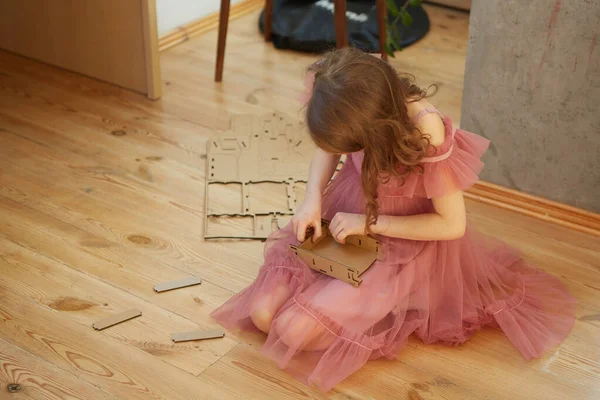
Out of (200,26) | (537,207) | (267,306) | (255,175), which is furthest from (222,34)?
(267,306)

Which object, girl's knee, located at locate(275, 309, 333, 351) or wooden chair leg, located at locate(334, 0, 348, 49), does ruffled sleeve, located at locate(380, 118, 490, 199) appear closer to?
girl's knee, located at locate(275, 309, 333, 351)

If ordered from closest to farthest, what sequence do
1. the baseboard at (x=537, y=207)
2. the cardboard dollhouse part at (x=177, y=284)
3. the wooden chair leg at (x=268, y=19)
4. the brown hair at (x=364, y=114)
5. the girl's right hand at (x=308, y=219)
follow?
the brown hair at (x=364, y=114) → the girl's right hand at (x=308, y=219) → the cardboard dollhouse part at (x=177, y=284) → the baseboard at (x=537, y=207) → the wooden chair leg at (x=268, y=19)

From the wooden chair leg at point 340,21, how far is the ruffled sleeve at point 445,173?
96cm

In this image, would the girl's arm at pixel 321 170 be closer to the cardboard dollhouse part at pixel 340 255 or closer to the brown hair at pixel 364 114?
the cardboard dollhouse part at pixel 340 255

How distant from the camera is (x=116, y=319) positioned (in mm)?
1588

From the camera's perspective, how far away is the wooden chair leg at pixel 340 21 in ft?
7.76

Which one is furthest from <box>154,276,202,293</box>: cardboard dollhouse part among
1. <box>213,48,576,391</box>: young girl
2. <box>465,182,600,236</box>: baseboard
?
<box>465,182,600,236</box>: baseboard

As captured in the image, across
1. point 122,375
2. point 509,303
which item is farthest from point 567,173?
point 122,375

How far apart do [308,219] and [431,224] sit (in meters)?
0.23

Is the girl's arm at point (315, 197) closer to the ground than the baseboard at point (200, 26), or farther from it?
farther from it

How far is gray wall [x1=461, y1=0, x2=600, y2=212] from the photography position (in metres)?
1.75

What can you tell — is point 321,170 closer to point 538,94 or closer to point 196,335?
point 196,335

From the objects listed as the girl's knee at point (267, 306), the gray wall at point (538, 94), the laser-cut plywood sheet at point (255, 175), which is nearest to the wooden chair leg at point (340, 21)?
the laser-cut plywood sheet at point (255, 175)

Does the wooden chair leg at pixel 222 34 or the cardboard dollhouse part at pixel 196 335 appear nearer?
the cardboard dollhouse part at pixel 196 335
